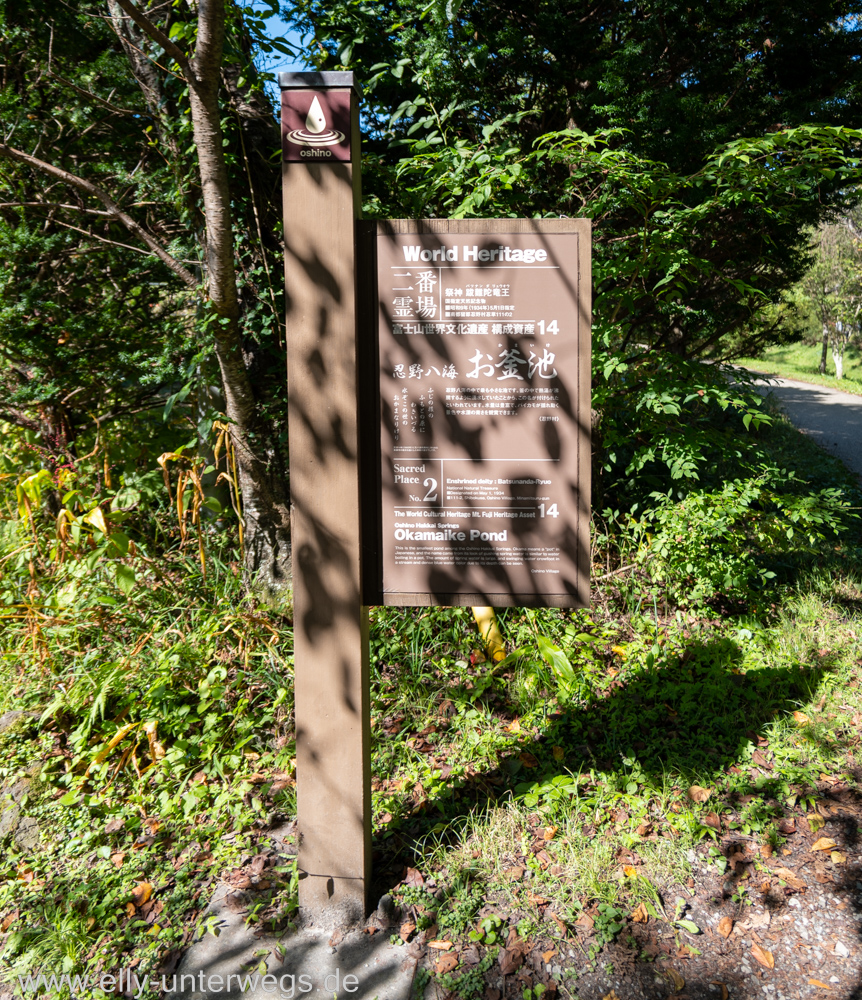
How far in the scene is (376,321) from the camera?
2.13 metres

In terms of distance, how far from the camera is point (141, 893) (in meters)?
2.50

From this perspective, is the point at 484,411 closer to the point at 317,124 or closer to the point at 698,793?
the point at 317,124

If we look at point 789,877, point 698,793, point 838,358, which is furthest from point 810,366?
point 789,877

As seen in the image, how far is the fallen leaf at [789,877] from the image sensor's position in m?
2.44

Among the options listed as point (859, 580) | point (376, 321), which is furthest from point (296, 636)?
point (859, 580)

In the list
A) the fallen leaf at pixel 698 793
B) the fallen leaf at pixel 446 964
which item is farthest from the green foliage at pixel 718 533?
the fallen leaf at pixel 446 964

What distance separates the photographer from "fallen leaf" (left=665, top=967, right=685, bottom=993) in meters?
2.07

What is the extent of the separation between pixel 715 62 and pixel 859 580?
3940mm

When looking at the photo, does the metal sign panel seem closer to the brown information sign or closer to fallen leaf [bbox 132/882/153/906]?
the brown information sign

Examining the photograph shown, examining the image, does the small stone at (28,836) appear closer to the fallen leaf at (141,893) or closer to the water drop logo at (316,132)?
the fallen leaf at (141,893)

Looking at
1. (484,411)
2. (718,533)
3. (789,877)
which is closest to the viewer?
(484,411)

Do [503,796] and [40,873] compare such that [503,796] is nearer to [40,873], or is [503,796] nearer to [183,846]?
[183,846]

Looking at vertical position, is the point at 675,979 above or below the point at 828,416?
below

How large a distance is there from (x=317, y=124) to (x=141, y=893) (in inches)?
117
